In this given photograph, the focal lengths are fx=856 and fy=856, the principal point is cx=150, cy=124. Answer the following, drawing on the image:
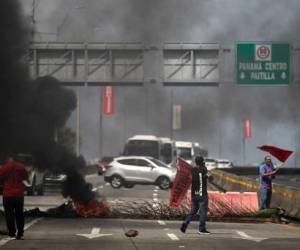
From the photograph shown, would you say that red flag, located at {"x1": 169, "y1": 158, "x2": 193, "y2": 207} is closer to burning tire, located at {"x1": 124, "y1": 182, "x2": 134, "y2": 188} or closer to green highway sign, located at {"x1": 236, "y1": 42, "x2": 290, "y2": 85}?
green highway sign, located at {"x1": 236, "y1": 42, "x2": 290, "y2": 85}

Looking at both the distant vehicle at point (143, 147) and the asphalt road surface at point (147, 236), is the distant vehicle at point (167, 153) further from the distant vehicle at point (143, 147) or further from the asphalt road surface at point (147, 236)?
the asphalt road surface at point (147, 236)

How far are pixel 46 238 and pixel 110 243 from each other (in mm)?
1438

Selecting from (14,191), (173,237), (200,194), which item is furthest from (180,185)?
(14,191)

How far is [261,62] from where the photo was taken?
39.2 m

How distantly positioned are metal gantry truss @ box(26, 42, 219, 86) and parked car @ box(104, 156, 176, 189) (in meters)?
4.85

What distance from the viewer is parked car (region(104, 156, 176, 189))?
139ft

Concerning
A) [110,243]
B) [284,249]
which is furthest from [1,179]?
[284,249]

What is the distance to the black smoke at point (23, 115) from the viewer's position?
21812 millimetres

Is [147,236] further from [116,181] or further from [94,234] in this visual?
[116,181]

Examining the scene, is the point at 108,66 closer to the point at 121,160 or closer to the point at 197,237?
the point at 121,160

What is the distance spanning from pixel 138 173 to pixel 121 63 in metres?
6.44

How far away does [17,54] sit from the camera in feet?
74.1

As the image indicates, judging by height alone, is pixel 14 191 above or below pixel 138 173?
Answer: above

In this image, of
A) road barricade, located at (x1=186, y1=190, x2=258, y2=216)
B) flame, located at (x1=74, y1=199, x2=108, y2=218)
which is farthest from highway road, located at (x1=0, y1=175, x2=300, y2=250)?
road barricade, located at (x1=186, y1=190, x2=258, y2=216)
